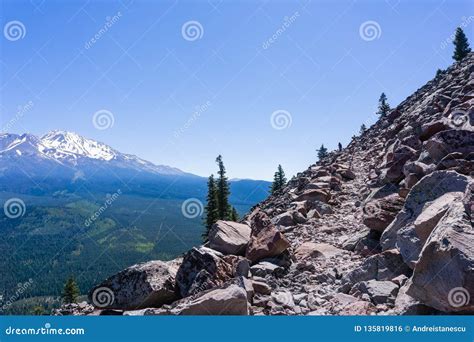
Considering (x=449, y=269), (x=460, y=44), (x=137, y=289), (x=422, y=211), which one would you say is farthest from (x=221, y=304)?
(x=460, y=44)

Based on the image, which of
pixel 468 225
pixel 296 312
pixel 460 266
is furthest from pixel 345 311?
pixel 468 225

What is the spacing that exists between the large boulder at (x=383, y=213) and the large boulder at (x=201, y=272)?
6.92m

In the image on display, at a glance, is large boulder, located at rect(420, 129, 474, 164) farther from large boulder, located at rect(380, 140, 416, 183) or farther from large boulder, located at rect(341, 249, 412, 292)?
large boulder, located at rect(341, 249, 412, 292)

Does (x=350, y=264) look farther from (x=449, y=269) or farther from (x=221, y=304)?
(x=221, y=304)

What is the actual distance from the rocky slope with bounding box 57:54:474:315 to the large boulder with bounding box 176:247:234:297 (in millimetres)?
42

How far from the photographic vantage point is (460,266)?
31.5 ft

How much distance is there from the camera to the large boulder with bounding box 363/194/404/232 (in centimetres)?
1694

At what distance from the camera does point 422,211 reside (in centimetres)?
1377

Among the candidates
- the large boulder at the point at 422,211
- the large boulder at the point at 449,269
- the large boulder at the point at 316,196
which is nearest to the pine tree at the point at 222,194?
the large boulder at the point at 316,196

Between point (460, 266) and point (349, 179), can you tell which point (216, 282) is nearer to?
point (460, 266)

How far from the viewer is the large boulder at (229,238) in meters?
18.0

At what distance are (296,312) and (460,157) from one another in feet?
34.9

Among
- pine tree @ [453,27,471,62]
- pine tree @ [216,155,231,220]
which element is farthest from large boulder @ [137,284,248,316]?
pine tree @ [453,27,471,62]

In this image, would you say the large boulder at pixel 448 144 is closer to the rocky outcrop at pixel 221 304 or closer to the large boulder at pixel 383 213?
the large boulder at pixel 383 213
